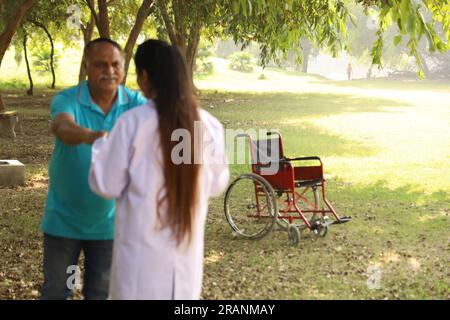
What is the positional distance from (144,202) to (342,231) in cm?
520

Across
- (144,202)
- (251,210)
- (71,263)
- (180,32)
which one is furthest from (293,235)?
(180,32)

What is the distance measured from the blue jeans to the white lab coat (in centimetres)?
64

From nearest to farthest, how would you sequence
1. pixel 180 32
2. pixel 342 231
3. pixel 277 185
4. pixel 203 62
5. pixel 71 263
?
pixel 71 263, pixel 277 185, pixel 342 231, pixel 180 32, pixel 203 62

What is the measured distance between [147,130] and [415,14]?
307cm

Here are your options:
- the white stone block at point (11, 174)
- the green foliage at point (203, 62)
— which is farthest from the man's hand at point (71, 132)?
the green foliage at point (203, 62)

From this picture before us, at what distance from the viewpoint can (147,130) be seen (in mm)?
2910

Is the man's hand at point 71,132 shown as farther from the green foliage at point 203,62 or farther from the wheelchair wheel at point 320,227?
the green foliage at point 203,62

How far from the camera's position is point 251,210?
29.1ft

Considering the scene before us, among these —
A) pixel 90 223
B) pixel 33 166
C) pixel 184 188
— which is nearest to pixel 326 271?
pixel 90 223

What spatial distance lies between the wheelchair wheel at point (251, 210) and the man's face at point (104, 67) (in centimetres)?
365

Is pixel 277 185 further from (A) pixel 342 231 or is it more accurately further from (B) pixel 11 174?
(B) pixel 11 174

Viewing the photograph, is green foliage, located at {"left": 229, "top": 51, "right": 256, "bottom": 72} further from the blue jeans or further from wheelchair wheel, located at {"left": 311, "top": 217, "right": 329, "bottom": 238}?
the blue jeans

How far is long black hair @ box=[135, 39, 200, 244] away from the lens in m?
2.91
